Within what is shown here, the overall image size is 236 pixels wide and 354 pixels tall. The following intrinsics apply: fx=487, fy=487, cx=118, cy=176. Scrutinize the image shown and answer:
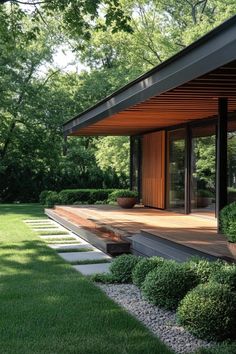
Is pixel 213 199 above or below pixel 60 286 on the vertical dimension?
above

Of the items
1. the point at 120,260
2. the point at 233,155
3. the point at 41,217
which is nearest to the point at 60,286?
the point at 120,260

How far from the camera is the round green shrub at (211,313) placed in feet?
13.9

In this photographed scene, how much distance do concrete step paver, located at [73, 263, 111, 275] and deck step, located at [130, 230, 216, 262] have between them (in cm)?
64

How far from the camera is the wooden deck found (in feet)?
21.9

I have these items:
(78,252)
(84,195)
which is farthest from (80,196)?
(78,252)

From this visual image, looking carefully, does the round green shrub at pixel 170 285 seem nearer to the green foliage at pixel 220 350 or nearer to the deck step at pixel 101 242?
the green foliage at pixel 220 350

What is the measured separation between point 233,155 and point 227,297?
618cm

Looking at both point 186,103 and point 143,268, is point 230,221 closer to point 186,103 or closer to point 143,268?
point 143,268

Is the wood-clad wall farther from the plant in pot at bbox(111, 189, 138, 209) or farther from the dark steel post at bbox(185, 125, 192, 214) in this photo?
the dark steel post at bbox(185, 125, 192, 214)

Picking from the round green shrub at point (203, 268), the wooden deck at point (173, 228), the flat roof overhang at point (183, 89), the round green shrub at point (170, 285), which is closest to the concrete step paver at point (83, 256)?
the wooden deck at point (173, 228)

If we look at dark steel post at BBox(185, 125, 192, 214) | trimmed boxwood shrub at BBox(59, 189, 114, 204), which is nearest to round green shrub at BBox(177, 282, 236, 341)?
dark steel post at BBox(185, 125, 192, 214)

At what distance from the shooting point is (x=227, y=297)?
4383mm

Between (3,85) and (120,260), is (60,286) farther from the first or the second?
(3,85)

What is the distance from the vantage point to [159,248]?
23.8 feet
